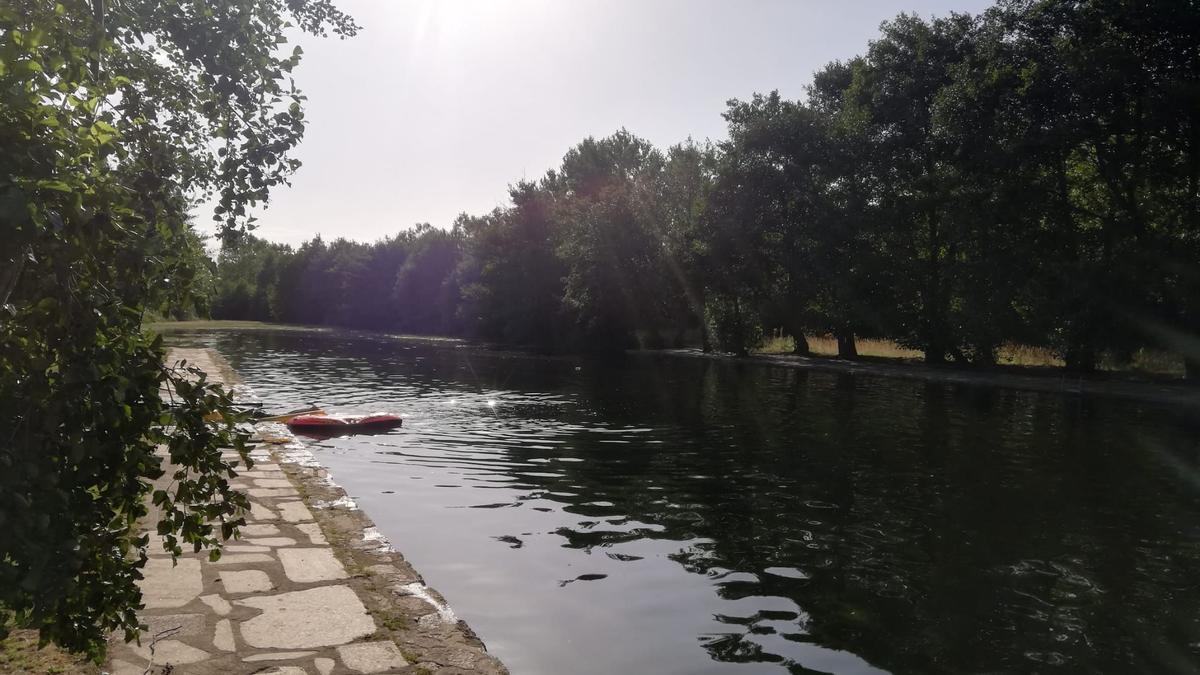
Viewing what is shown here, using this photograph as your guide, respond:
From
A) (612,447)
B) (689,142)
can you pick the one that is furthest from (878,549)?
(689,142)

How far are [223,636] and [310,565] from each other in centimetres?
139

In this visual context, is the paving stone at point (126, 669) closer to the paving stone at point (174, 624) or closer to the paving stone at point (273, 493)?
the paving stone at point (174, 624)

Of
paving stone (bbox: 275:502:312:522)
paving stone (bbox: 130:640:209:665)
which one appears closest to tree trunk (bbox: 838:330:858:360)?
paving stone (bbox: 275:502:312:522)

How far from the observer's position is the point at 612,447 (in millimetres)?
13773

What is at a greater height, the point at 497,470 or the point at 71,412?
the point at 71,412

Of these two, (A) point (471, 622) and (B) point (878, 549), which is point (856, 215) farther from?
(A) point (471, 622)

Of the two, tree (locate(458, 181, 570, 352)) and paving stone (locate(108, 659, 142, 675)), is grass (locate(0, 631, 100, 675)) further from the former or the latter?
tree (locate(458, 181, 570, 352))

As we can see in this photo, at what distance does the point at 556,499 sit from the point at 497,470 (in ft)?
6.86

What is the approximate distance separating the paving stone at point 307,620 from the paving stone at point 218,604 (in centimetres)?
8

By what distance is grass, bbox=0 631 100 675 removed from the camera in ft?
12.7

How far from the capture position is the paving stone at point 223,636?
14.2 ft

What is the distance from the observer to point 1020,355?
119 feet

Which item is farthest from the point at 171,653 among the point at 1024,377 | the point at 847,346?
the point at 847,346

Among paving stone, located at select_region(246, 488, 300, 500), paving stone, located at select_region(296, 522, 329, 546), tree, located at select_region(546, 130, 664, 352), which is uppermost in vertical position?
tree, located at select_region(546, 130, 664, 352)
